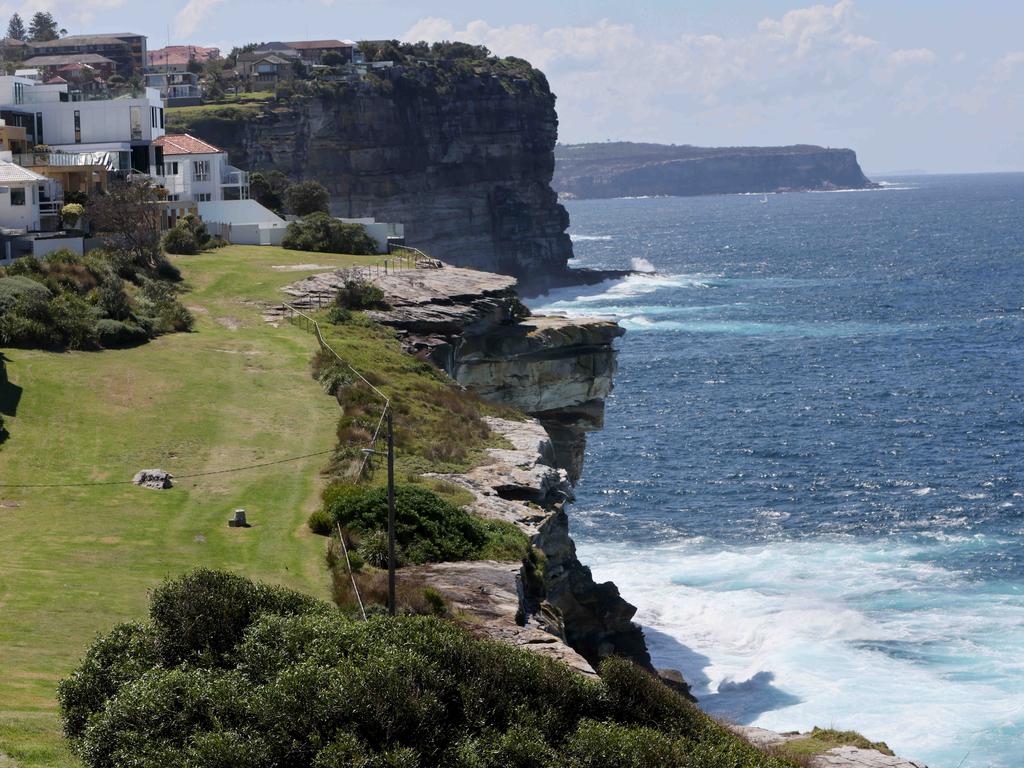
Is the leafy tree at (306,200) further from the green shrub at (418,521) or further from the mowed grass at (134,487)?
the green shrub at (418,521)

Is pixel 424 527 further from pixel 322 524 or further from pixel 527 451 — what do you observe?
pixel 527 451

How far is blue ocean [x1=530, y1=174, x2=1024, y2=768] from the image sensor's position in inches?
1826

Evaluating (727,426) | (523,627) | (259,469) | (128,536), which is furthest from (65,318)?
(727,426)

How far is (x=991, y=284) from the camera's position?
16225 centimetres

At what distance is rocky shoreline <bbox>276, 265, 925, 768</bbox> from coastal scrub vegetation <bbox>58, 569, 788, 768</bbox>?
4.15 m

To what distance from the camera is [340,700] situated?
23328 mm

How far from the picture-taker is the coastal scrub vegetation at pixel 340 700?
23.0 metres

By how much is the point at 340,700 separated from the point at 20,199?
176 feet

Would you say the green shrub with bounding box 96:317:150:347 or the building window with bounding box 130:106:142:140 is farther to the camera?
the building window with bounding box 130:106:142:140

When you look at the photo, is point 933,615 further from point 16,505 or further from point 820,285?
point 820,285

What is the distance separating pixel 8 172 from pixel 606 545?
34.7 metres

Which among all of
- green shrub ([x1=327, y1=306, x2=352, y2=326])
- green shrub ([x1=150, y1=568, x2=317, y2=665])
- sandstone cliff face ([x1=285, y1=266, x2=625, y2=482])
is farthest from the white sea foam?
green shrub ([x1=150, y1=568, x2=317, y2=665])

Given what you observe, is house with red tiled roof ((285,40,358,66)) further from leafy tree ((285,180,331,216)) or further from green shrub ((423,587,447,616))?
green shrub ((423,587,447,616))

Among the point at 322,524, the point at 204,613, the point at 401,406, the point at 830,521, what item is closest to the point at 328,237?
the point at 830,521
